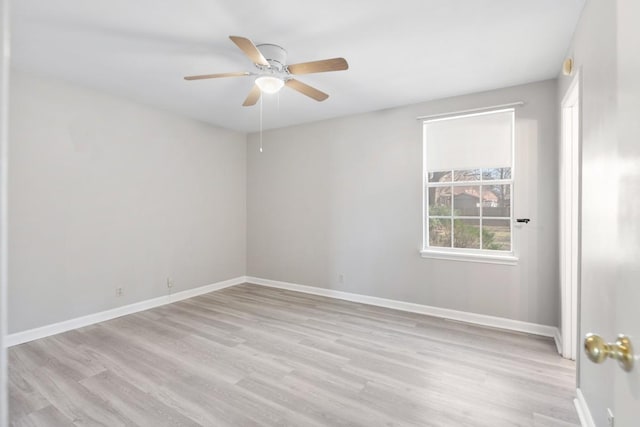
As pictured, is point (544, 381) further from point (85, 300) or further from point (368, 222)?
point (85, 300)

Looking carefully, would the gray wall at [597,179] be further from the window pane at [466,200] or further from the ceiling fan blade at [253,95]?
the ceiling fan blade at [253,95]

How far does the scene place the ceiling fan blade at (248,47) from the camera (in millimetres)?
1919

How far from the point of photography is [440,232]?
3.85 metres

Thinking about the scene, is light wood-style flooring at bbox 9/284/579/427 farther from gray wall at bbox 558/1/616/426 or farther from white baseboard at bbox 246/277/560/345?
gray wall at bbox 558/1/616/426

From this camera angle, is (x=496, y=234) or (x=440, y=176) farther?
(x=440, y=176)

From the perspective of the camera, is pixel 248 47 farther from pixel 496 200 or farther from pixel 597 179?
pixel 496 200

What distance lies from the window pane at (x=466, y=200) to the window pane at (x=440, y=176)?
16cm

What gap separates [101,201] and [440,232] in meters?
4.11

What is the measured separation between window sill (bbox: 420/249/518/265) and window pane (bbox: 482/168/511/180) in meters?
0.89

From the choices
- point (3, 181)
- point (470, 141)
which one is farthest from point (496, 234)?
point (3, 181)

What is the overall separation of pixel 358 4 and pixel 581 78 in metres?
1.60

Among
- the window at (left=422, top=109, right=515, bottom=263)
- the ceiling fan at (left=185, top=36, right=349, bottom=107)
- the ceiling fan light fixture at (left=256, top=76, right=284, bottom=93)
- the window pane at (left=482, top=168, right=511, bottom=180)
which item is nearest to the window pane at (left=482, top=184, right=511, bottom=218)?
the window at (left=422, top=109, right=515, bottom=263)

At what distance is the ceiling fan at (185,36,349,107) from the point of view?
212cm

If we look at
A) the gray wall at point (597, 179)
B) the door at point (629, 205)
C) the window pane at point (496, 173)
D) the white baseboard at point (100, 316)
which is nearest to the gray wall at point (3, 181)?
the door at point (629, 205)
